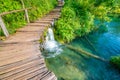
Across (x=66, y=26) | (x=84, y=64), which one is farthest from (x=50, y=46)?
(x=84, y=64)

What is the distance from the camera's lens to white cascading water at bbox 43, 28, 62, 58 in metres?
11.8

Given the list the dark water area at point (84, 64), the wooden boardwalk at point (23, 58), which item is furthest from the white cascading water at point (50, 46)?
the wooden boardwalk at point (23, 58)

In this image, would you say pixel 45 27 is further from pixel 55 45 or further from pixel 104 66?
Result: pixel 104 66

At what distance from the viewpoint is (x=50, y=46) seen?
12484 millimetres

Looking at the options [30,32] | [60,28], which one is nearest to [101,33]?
[60,28]

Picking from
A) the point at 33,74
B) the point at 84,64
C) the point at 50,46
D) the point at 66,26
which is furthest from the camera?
the point at 66,26

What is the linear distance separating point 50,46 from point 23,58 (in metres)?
6.03

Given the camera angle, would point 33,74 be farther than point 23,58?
No

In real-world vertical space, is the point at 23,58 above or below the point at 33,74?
above

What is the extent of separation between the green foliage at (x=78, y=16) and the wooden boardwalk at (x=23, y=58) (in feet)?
12.7

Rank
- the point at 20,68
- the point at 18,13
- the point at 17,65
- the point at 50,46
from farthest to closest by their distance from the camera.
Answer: the point at 50,46 → the point at 18,13 → the point at 17,65 → the point at 20,68

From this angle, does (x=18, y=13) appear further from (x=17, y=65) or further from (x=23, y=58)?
(x=17, y=65)

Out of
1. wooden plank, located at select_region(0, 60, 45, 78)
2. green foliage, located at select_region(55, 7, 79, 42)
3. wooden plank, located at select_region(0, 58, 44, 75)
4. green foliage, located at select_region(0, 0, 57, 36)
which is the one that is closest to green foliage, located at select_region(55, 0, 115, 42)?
green foliage, located at select_region(55, 7, 79, 42)

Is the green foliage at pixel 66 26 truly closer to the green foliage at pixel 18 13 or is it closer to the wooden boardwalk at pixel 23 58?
the green foliage at pixel 18 13
